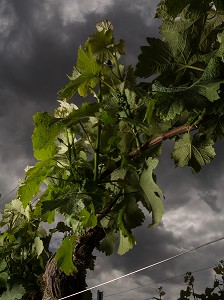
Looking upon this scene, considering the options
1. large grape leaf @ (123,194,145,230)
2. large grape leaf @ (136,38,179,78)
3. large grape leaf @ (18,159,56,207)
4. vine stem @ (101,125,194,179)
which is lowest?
large grape leaf @ (123,194,145,230)

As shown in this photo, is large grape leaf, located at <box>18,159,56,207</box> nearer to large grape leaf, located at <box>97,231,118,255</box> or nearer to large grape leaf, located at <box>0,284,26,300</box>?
large grape leaf, located at <box>97,231,118,255</box>

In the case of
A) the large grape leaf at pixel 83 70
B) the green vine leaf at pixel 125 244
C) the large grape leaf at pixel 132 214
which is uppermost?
the large grape leaf at pixel 83 70

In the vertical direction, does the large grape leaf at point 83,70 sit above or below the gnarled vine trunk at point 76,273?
above

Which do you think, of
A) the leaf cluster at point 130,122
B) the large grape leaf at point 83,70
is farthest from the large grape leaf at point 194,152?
the large grape leaf at point 83,70

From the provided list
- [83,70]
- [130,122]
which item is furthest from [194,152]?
[83,70]

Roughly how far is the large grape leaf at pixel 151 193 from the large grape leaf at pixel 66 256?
325mm

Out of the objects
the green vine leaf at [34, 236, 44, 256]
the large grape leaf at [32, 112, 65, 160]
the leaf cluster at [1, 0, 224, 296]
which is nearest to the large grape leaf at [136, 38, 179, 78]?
the leaf cluster at [1, 0, 224, 296]

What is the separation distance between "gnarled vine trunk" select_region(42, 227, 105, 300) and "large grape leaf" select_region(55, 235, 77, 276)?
49mm

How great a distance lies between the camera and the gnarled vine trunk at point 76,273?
132cm

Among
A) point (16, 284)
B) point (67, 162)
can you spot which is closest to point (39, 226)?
point (16, 284)

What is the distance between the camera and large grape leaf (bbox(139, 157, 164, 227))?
3.39 feet

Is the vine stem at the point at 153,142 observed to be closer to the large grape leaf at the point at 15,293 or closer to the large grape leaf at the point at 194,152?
the large grape leaf at the point at 194,152

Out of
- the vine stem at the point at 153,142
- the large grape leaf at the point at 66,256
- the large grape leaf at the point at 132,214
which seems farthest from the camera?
the large grape leaf at the point at 66,256

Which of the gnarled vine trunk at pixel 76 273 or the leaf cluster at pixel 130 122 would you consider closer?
the leaf cluster at pixel 130 122
